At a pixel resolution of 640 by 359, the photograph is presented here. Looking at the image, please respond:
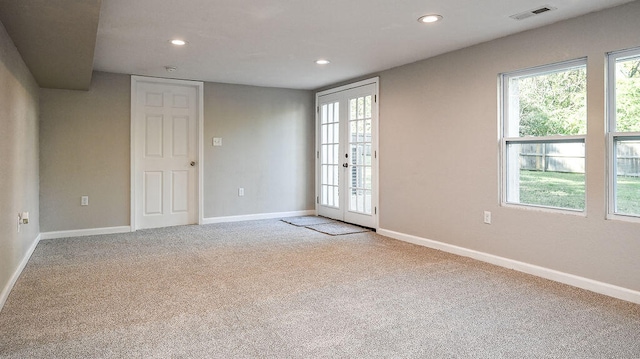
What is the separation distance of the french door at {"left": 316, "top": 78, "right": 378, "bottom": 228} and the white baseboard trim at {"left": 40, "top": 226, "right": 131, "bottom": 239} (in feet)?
9.98

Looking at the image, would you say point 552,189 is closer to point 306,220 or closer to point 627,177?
point 627,177

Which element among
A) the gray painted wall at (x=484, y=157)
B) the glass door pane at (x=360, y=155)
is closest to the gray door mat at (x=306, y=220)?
the glass door pane at (x=360, y=155)

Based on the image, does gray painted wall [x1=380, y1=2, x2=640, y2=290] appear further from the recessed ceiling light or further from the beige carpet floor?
the recessed ceiling light

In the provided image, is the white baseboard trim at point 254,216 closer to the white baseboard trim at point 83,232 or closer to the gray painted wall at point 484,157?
the white baseboard trim at point 83,232

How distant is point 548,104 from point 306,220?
3.87m

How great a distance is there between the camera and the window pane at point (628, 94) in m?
2.99

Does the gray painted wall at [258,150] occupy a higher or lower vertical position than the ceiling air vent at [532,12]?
lower

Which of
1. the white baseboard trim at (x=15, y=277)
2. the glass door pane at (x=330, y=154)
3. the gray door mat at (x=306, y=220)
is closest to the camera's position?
the white baseboard trim at (x=15, y=277)

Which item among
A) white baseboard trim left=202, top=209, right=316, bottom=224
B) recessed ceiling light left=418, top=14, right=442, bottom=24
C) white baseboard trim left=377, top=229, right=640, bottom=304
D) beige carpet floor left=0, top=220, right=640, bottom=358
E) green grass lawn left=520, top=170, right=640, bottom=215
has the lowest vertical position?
beige carpet floor left=0, top=220, right=640, bottom=358

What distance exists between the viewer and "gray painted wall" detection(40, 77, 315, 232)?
5.21m

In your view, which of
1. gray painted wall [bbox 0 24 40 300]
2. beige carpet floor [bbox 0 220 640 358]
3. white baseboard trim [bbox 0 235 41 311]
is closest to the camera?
beige carpet floor [bbox 0 220 640 358]

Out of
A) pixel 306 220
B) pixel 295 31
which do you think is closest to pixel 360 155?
pixel 306 220

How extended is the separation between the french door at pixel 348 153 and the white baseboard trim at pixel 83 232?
304cm

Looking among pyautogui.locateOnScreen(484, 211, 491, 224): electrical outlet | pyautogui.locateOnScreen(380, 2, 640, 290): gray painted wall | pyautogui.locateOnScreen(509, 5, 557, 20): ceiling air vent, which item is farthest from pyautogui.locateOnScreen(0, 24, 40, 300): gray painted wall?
pyautogui.locateOnScreen(484, 211, 491, 224): electrical outlet
